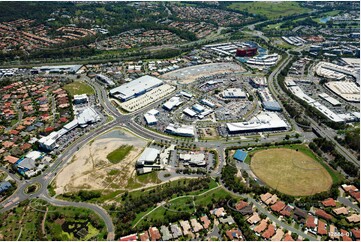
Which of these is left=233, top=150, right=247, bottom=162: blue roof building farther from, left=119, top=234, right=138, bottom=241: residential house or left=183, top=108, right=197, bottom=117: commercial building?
left=119, top=234, right=138, bottom=241: residential house

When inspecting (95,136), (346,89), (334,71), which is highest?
(346,89)

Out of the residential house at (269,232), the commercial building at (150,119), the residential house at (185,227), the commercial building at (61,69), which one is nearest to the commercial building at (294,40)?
the commercial building at (150,119)

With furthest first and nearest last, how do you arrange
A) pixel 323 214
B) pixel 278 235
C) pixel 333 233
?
pixel 323 214
pixel 333 233
pixel 278 235

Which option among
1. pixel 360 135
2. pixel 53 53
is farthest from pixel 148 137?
pixel 53 53

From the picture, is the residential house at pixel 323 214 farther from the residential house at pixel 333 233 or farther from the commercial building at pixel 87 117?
the commercial building at pixel 87 117

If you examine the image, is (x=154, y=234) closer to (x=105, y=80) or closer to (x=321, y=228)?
(x=321, y=228)

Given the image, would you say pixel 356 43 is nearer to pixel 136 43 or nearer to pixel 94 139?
pixel 136 43

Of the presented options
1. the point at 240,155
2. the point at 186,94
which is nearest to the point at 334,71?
the point at 186,94

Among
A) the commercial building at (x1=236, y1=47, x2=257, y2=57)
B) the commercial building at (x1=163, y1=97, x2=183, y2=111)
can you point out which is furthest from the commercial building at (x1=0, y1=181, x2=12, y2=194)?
the commercial building at (x1=236, y1=47, x2=257, y2=57)
